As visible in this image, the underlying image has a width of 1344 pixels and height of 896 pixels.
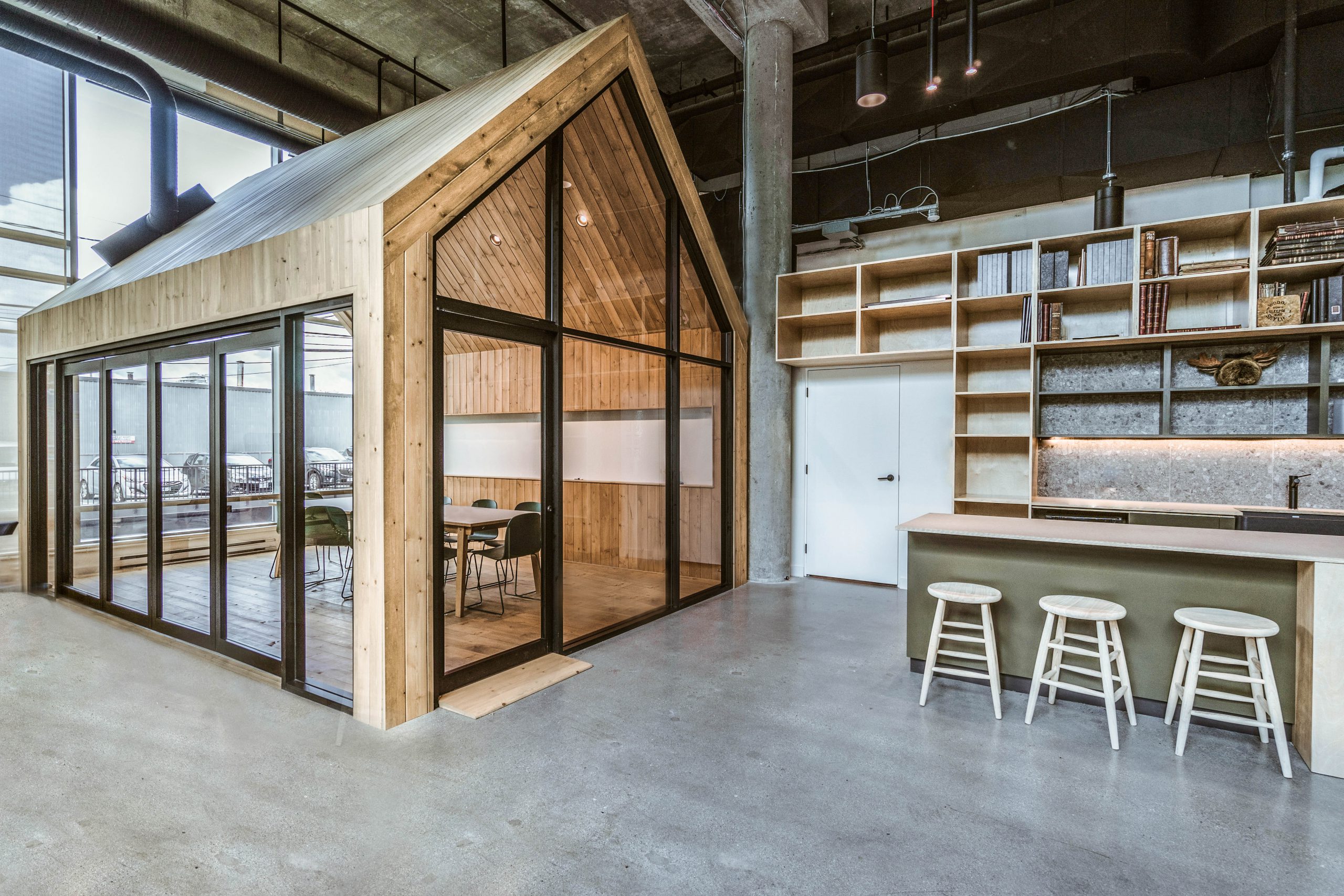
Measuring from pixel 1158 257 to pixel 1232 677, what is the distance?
11.4 feet

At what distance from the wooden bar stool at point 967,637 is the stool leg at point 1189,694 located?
0.78 metres

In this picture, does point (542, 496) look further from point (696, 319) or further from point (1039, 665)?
point (1039, 665)

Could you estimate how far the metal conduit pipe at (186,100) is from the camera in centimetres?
550

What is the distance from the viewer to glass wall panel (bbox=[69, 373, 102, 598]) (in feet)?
18.2

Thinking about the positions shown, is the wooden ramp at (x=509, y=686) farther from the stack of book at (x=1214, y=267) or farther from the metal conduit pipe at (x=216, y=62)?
the metal conduit pipe at (x=216, y=62)

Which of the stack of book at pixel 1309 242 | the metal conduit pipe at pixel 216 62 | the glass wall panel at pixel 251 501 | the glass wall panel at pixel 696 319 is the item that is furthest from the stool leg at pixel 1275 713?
the metal conduit pipe at pixel 216 62

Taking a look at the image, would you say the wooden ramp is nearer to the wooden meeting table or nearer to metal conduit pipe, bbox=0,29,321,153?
the wooden meeting table

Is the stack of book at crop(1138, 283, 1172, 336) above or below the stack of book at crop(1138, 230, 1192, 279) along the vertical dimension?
below

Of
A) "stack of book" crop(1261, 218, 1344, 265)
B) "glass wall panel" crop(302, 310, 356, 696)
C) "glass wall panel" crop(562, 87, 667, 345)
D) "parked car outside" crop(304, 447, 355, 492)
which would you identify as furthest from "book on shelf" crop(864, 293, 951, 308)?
"parked car outside" crop(304, 447, 355, 492)

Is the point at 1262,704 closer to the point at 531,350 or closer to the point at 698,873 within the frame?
the point at 698,873

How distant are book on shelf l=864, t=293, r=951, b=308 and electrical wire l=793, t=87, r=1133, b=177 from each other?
41.9 inches

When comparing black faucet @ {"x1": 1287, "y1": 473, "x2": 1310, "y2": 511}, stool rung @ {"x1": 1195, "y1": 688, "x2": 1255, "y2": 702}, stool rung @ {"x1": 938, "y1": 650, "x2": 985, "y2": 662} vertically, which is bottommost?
stool rung @ {"x1": 1195, "y1": 688, "x2": 1255, "y2": 702}

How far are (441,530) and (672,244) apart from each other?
3421mm

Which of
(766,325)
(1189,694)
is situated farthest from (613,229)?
(1189,694)
